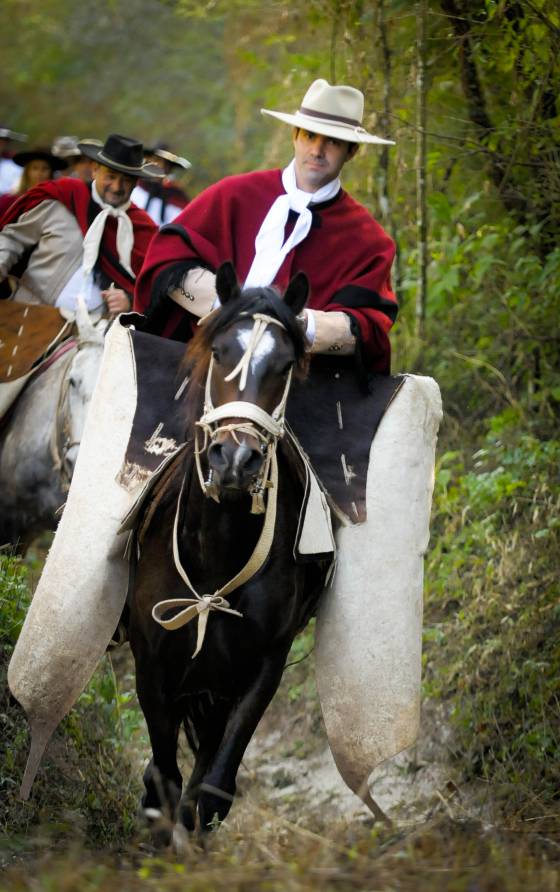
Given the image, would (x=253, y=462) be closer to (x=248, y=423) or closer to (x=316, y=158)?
(x=248, y=423)

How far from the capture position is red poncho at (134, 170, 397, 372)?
594cm

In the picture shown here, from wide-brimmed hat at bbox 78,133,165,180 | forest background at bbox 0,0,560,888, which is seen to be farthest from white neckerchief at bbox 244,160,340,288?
wide-brimmed hat at bbox 78,133,165,180

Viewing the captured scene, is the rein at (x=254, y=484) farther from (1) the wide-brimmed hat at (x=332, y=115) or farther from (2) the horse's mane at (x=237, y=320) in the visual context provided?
(1) the wide-brimmed hat at (x=332, y=115)

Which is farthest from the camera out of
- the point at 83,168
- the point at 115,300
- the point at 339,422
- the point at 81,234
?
the point at 83,168

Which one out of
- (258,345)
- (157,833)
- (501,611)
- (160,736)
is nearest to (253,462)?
(258,345)

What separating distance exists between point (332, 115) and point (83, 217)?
120 inches

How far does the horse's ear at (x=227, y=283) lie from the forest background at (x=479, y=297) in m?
2.04

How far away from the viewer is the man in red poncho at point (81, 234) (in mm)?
8617

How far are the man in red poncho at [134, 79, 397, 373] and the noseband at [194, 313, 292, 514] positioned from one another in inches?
36.1

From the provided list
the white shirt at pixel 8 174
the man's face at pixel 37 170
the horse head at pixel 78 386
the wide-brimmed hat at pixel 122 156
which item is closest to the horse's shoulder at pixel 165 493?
the horse head at pixel 78 386

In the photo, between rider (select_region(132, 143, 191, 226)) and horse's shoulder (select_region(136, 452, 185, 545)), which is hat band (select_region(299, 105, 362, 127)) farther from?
rider (select_region(132, 143, 191, 226))

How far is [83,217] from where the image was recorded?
870cm

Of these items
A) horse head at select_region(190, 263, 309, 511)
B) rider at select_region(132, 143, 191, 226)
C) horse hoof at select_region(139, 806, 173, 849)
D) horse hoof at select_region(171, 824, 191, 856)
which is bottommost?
horse hoof at select_region(139, 806, 173, 849)

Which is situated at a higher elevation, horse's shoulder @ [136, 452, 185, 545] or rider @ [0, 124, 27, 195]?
horse's shoulder @ [136, 452, 185, 545]
